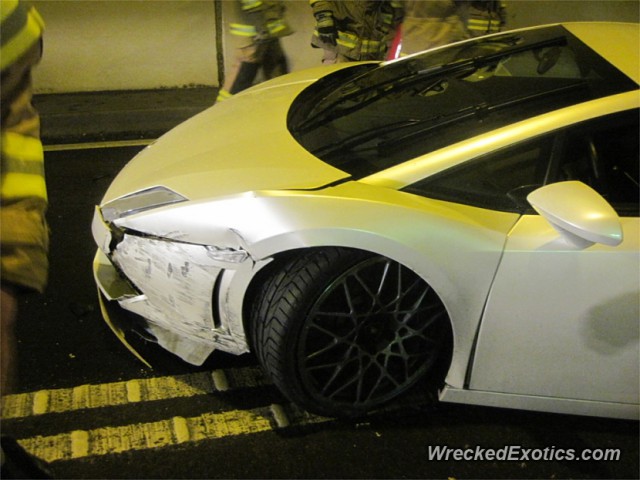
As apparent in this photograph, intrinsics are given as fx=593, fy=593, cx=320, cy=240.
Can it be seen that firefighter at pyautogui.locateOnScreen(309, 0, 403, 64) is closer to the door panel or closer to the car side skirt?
the door panel

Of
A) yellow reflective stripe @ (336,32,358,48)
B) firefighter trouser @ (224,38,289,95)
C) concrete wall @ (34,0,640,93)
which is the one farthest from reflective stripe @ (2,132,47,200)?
concrete wall @ (34,0,640,93)

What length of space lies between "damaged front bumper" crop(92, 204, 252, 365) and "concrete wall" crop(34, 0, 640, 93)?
4.03m

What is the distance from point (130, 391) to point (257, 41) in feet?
8.50

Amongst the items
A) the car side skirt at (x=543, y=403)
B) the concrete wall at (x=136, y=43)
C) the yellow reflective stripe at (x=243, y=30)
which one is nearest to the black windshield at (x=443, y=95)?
the car side skirt at (x=543, y=403)

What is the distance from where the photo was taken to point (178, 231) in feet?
6.54

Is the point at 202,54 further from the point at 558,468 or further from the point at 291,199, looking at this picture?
the point at 558,468

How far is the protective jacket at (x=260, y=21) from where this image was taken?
12.6ft

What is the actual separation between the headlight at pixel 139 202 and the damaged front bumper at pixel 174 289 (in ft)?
0.15

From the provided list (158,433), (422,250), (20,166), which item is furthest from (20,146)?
(158,433)

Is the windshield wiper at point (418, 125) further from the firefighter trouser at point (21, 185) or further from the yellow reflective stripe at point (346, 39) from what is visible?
the yellow reflective stripe at point (346, 39)

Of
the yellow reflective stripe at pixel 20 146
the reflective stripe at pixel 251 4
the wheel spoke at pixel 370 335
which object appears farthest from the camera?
the reflective stripe at pixel 251 4

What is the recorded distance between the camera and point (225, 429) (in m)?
2.19

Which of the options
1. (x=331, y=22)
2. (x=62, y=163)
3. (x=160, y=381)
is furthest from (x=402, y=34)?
(x=160, y=381)

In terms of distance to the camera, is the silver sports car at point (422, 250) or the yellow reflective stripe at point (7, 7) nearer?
the yellow reflective stripe at point (7, 7)
